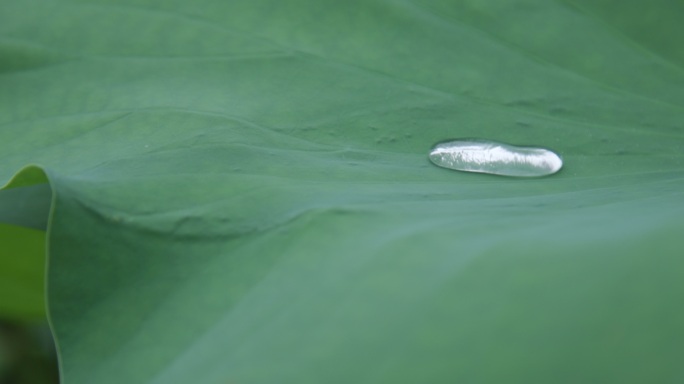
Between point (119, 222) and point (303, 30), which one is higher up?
point (303, 30)

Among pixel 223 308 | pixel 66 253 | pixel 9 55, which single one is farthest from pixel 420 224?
pixel 9 55

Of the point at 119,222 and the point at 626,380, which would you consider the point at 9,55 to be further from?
the point at 626,380

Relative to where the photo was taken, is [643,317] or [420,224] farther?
[420,224]

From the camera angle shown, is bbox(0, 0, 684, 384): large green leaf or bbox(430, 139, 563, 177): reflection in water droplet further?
bbox(430, 139, 563, 177): reflection in water droplet

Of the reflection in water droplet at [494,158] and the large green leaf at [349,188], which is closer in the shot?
the large green leaf at [349,188]

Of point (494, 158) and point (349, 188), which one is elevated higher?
point (494, 158)
